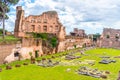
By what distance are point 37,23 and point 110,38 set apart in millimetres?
27625

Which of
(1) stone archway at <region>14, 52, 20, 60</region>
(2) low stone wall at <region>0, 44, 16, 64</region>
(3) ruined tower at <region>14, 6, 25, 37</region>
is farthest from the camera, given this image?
(3) ruined tower at <region>14, 6, 25, 37</region>

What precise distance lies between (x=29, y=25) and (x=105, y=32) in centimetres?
3071

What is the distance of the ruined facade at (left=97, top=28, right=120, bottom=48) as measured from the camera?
71.4 m

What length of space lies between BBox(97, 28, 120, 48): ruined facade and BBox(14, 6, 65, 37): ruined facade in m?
19.8

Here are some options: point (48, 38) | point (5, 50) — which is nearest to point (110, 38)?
point (48, 38)

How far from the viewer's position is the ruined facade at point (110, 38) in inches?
2810

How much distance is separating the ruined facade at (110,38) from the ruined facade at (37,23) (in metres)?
19.8

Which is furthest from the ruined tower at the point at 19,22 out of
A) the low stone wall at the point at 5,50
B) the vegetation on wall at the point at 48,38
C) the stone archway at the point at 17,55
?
the low stone wall at the point at 5,50

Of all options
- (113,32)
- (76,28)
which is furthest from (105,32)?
(76,28)

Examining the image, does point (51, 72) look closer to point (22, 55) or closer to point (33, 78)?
point (33, 78)

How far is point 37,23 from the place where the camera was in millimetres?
58656

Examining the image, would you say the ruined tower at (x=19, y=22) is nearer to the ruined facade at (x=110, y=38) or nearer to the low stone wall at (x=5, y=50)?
the low stone wall at (x=5, y=50)

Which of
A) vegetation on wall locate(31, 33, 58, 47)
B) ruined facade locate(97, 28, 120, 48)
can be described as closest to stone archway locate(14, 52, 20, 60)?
vegetation on wall locate(31, 33, 58, 47)

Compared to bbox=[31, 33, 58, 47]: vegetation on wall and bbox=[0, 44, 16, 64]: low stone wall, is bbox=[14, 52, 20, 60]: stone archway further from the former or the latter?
bbox=[31, 33, 58, 47]: vegetation on wall
